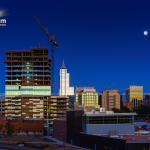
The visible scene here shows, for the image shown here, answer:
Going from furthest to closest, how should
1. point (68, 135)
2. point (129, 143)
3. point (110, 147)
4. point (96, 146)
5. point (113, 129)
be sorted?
point (68, 135), point (113, 129), point (96, 146), point (110, 147), point (129, 143)

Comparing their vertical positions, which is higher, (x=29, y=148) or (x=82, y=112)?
(x=82, y=112)

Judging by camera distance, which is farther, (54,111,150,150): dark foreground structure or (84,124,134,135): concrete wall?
(84,124,134,135): concrete wall

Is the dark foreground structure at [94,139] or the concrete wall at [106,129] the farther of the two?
the concrete wall at [106,129]

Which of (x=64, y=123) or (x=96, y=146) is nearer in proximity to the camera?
(x=96, y=146)

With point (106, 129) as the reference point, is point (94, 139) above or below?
below

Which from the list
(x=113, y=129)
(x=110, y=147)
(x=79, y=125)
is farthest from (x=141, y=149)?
(x=79, y=125)

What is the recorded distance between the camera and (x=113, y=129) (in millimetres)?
161000

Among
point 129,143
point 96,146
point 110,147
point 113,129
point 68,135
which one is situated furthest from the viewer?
point 68,135

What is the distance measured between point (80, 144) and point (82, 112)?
16360 mm

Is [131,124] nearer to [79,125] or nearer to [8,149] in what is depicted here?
[79,125]

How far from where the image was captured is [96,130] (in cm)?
16250

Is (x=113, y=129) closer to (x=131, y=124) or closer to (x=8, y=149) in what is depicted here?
(x=131, y=124)

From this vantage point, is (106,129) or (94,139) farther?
(106,129)

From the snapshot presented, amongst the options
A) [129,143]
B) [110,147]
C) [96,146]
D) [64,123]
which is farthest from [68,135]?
[129,143]
